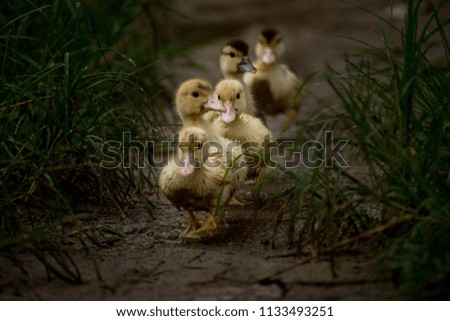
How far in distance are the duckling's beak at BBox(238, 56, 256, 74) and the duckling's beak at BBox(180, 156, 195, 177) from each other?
2013mm

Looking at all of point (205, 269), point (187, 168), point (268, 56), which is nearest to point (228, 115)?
point (187, 168)

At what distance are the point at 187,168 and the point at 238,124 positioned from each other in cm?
108

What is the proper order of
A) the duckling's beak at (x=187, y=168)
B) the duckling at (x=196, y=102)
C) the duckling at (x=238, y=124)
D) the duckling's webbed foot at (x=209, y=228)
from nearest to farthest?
the duckling's beak at (x=187, y=168) → the duckling's webbed foot at (x=209, y=228) → the duckling at (x=196, y=102) → the duckling at (x=238, y=124)

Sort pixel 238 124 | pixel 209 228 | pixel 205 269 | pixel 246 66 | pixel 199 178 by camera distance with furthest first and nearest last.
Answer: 1. pixel 246 66
2. pixel 238 124
3. pixel 209 228
4. pixel 199 178
5. pixel 205 269

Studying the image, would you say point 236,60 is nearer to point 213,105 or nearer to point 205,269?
point 213,105

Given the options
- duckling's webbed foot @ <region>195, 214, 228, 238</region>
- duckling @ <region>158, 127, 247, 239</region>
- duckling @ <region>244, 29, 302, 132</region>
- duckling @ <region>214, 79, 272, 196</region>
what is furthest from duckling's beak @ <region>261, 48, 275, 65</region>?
duckling's webbed foot @ <region>195, 214, 228, 238</region>

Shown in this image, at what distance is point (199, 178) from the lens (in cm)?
433

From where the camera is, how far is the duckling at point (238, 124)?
5078mm

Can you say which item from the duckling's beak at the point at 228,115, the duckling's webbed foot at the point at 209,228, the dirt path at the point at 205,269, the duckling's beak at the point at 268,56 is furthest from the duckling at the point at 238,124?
the duckling's beak at the point at 268,56

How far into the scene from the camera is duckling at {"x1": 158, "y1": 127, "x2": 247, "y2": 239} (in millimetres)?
4234

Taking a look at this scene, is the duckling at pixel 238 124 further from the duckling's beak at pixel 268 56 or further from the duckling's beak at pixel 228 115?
the duckling's beak at pixel 268 56

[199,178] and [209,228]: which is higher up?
[199,178]

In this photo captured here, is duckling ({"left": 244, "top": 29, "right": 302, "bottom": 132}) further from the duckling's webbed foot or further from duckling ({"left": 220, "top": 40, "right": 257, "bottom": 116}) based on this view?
the duckling's webbed foot

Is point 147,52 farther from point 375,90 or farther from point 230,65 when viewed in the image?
point 375,90
